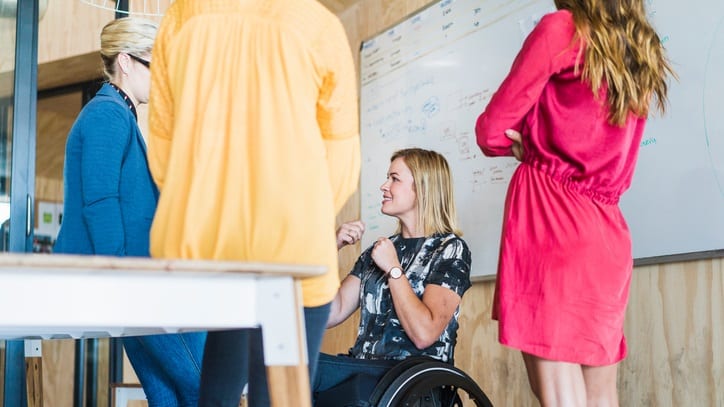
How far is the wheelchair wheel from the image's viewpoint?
183cm

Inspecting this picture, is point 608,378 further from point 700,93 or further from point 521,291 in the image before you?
point 700,93

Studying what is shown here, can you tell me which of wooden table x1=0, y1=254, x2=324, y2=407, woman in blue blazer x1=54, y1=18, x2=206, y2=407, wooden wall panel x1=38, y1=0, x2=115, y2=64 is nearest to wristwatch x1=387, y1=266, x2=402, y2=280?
woman in blue blazer x1=54, y1=18, x2=206, y2=407

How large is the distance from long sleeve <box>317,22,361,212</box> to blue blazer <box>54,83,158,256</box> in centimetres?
62

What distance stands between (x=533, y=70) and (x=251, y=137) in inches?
23.6

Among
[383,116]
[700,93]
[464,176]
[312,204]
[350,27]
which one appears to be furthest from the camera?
[350,27]

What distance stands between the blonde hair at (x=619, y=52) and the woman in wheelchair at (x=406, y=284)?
86 centimetres

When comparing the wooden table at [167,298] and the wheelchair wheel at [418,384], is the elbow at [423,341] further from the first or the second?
the wooden table at [167,298]

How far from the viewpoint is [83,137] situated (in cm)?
175

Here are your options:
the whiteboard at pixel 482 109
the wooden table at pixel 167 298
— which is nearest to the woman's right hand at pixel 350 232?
the whiteboard at pixel 482 109

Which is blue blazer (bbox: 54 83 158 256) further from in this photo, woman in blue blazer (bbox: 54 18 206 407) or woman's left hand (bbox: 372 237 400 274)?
woman's left hand (bbox: 372 237 400 274)

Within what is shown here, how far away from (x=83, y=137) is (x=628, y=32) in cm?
114

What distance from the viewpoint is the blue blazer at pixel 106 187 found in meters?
1.69

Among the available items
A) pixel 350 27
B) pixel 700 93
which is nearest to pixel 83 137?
pixel 700 93

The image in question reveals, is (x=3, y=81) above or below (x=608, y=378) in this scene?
above
